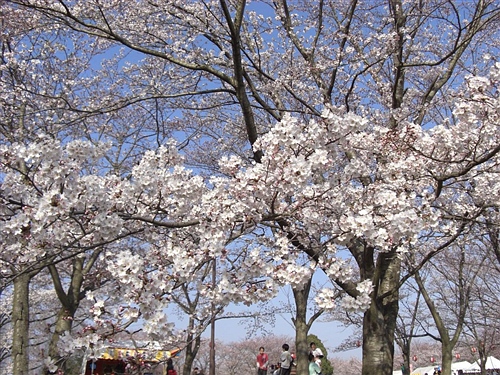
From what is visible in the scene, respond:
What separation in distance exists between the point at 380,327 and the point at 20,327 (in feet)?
22.1

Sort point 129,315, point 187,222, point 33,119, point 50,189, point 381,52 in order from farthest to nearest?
point 33,119 < point 381,52 < point 187,222 < point 50,189 < point 129,315

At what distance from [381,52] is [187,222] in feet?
15.5

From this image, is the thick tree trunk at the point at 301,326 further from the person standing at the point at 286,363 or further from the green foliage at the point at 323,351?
the green foliage at the point at 323,351

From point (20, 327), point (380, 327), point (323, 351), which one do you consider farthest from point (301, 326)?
point (323, 351)

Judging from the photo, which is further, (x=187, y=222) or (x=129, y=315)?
(x=187, y=222)

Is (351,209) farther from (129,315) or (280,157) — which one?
(129,315)

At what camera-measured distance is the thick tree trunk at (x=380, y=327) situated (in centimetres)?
661

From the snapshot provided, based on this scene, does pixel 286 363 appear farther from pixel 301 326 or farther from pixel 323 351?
pixel 323 351

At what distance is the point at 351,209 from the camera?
16.6 feet

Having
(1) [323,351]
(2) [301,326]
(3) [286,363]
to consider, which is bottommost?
(1) [323,351]

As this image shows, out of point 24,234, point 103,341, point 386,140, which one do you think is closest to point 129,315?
point 103,341

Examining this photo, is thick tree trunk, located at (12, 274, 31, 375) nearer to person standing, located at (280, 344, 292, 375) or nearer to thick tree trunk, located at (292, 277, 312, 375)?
person standing, located at (280, 344, 292, 375)

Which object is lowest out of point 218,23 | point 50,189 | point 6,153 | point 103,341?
point 103,341

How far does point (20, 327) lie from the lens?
930cm
